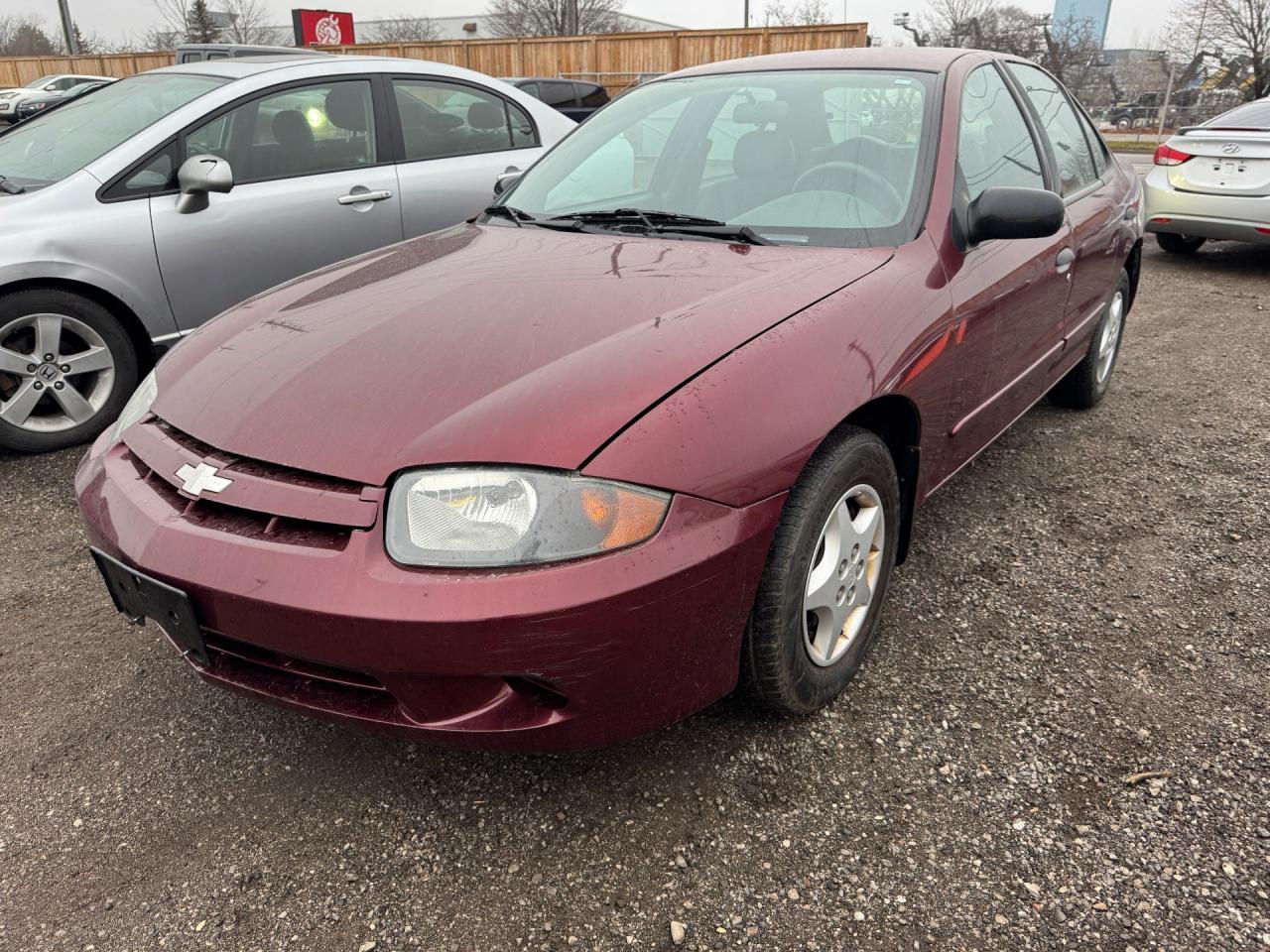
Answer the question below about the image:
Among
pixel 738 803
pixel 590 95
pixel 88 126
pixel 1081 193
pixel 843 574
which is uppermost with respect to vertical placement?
pixel 590 95

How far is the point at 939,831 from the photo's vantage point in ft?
6.02

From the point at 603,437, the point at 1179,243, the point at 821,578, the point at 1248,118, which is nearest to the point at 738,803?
the point at 821,578

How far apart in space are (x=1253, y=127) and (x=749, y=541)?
7.28 m

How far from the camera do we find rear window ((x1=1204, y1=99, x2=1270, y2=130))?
22.8 ft

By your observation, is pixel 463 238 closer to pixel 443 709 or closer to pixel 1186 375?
pixel 443 709

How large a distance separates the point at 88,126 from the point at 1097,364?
15.5 ft

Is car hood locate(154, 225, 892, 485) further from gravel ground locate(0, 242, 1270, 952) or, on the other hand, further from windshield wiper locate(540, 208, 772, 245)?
gravel ground locate(0, 242, 1270, 952)

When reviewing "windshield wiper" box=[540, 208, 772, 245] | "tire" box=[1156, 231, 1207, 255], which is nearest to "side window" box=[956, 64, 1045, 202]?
"windshield wiper" box=[540, 208, 772, 245]

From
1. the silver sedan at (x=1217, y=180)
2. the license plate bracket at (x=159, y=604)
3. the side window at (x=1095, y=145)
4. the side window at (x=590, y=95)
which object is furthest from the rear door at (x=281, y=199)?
the side window at (x=590, y=95)

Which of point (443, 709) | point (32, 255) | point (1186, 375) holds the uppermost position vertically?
point (32, 255)

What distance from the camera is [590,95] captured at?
47.1 ft

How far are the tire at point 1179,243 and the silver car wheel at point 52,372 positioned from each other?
8.09m

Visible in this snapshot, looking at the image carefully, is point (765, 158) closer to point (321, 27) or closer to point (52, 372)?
point (52, 372)

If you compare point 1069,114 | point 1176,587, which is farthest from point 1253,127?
point 1176,587
